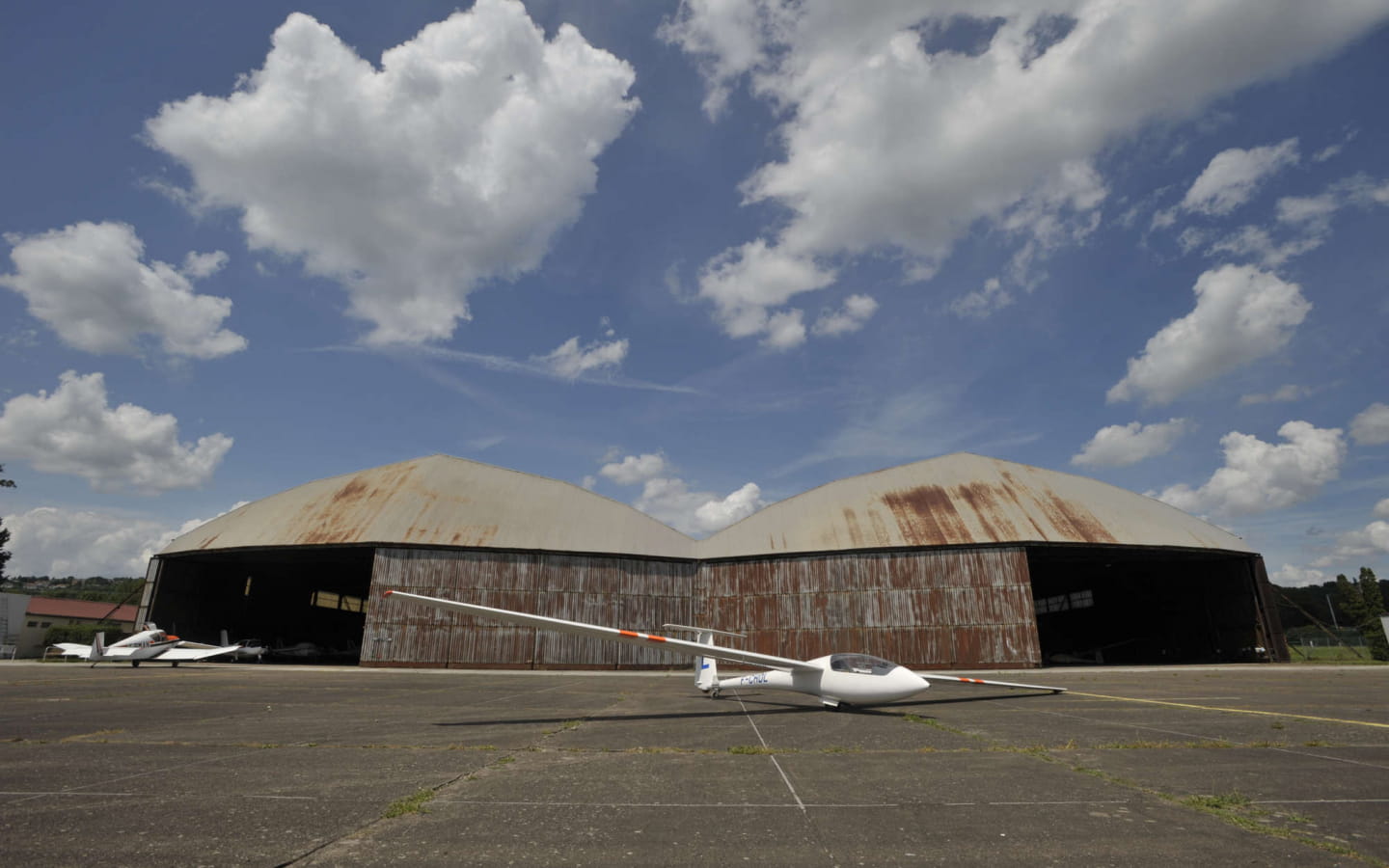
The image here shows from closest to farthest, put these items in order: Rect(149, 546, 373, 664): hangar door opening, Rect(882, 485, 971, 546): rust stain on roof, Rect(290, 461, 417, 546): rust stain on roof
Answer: Rect(882, 485, 971, 546): rust stain on roof → Rect(290, 461, 417, 546): rust stain on roof → Rect(149, 546, 373, 664): hangar door opening

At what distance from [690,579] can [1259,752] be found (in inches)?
1275

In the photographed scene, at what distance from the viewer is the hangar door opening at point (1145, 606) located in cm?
4088

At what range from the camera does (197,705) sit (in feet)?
51.5

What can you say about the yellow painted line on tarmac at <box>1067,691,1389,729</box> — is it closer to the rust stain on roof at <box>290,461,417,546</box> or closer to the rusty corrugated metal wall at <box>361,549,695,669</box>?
the rusty corrugated metal wall at <box>361,549,695,669</box>

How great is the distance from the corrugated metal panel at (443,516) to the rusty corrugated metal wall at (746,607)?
59.8 inches

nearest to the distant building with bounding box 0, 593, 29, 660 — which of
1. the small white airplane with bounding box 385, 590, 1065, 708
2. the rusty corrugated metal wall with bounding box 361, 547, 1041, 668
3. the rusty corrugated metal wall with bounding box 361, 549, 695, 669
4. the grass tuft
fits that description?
the rusty corrugated metal wall with bounding box 361, 549, 695, 669

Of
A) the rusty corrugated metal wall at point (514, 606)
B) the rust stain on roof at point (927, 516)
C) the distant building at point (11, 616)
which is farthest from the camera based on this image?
the distant building at point (11, 616)

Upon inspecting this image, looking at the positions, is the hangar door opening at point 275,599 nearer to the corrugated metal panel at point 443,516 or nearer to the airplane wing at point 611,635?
the corrugated metal panel at point 443,516

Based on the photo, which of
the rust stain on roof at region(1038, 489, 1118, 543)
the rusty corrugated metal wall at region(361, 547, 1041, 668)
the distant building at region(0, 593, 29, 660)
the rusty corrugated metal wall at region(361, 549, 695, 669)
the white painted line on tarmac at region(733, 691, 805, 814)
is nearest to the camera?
the white painted line on tarmac at region(733, 691, 805, 814)

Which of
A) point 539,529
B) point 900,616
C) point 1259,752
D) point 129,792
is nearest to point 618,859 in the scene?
point 129,792

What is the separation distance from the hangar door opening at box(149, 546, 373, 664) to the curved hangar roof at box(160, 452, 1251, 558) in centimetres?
220

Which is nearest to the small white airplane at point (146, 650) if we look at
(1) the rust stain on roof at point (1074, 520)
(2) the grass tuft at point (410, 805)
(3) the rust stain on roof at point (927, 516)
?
(2) the grass tuft at point (410, 805)

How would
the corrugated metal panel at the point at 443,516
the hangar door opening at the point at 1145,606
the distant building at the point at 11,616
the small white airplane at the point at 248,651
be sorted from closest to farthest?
the corrugated metal panel at the point at 443,516, the hangar door opening at the point at 1145,606, the small white airplane at the point at 248,651, the distant building at the point at 11,616

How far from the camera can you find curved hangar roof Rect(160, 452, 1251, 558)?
36.8 meters
